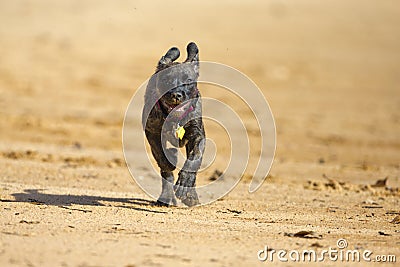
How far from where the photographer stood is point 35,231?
6.51m

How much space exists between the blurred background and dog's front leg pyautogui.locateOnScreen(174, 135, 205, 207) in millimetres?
3017

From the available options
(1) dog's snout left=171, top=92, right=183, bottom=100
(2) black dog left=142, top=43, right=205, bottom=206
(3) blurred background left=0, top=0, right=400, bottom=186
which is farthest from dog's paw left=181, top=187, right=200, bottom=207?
(3) blurred background left=0, top=0, right=400, bottom=186

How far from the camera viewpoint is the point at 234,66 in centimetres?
2436

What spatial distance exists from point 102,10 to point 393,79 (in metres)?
13.3

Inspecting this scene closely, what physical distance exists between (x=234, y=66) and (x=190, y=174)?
16.6 m

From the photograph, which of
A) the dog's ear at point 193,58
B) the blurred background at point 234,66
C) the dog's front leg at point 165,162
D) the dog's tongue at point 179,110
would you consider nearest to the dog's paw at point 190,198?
the dog's front leg at point 165,162

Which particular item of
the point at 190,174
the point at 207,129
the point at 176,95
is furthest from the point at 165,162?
the point at 207,129

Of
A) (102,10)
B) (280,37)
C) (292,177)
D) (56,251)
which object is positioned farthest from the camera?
(102,10)

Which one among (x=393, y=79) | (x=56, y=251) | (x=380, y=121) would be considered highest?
(x=393, y=79)

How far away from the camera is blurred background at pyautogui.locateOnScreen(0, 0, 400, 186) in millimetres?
14539

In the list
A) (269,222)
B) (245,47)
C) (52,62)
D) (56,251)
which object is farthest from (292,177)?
(245,47)

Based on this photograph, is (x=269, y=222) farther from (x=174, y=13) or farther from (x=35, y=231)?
(x=174, y=13)

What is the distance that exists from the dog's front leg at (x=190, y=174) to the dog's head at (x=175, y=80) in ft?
1.69

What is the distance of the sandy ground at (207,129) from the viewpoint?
6.48 meters
